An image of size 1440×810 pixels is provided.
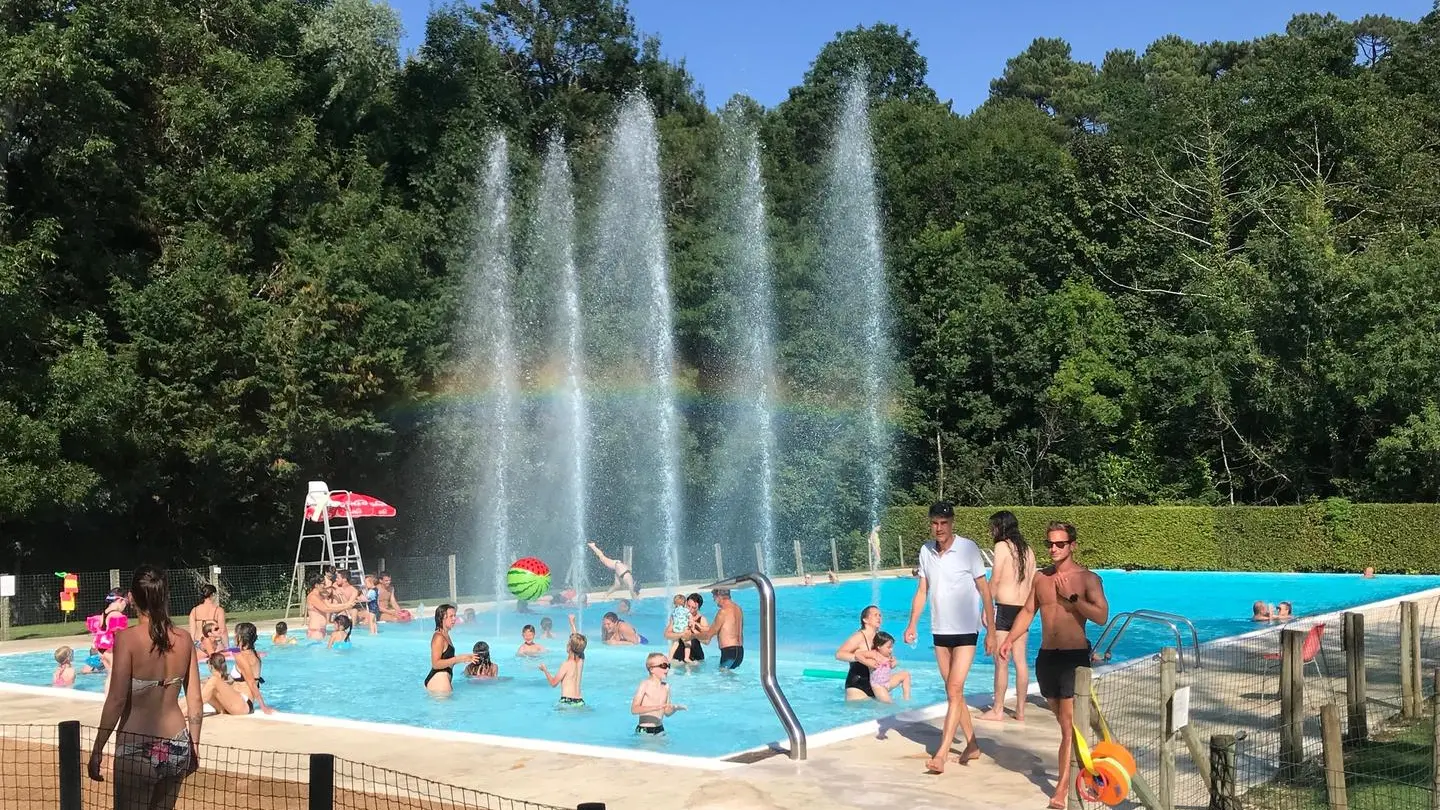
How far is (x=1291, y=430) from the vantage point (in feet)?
139

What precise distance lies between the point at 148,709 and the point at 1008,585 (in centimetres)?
690

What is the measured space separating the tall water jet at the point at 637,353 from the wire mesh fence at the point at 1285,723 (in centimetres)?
2565

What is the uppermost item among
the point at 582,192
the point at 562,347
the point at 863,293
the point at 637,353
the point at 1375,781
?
the point at 582,192

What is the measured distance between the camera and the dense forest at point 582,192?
103 ft

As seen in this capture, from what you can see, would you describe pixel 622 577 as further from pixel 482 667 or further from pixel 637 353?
pixel 482 667

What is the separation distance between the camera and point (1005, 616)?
39.2ft

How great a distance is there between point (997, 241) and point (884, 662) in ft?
135

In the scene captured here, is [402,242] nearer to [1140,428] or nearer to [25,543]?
[25,543]

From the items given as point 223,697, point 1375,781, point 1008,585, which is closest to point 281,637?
point 223,697

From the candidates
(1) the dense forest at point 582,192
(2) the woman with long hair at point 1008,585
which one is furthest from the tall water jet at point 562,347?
(2) the woman with long hair at point 1008,585

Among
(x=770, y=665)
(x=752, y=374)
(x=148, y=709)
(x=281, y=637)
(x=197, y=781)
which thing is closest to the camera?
(x=148, y=709)

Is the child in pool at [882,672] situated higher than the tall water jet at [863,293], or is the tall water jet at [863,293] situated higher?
the tall water jet at [863,293]

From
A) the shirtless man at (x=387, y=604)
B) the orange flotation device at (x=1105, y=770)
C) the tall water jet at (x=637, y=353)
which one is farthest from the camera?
the tall water jet at (x=637, y=353)

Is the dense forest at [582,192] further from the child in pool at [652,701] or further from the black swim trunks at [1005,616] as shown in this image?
the black swim trunks at [1005,616]
